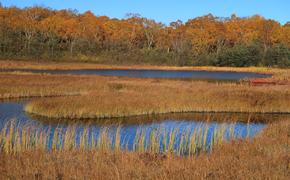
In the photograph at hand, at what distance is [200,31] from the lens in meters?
115

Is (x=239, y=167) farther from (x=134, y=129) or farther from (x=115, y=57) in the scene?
(x=115, y=57)

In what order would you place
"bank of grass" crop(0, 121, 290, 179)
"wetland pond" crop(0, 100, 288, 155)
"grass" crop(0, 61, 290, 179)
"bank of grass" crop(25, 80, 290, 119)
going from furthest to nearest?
"bank of grass" crop(25, 80, 290, 119), "wetland pond" crop(0, 100, 288, 155), "grass" crop(0, 61, 290, 179), "bank of grass" crop(0, 121, 290, 179)

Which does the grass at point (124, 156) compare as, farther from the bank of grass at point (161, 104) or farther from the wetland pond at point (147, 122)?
the wetland pond at point (147, 122)

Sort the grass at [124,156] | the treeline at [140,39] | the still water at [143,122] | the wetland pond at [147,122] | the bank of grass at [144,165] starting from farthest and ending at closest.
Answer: the treeline at [140,39]
the still water at [143,122]
the wetland pond at [147,122]
the grass at [124,156]
the bank of grass at [144,165]

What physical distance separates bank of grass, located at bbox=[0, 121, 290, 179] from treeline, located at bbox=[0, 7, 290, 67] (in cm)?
8136

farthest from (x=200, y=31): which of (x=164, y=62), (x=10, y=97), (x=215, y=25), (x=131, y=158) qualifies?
(x=131, y=158)

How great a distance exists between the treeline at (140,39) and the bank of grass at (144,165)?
Result: 81.4m

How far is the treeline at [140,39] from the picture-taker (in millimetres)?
93188

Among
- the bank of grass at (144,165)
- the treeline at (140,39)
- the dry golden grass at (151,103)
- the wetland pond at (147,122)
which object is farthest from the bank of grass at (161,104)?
the treeline at (140,39)

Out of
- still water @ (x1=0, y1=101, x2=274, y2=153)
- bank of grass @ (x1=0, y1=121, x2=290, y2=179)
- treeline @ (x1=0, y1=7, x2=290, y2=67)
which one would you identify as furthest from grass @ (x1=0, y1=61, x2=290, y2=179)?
treeline @ (x1=0, y1=7, x2=290, y2=67)

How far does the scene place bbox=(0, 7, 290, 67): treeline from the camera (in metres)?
93.2

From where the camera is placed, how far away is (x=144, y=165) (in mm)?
10164

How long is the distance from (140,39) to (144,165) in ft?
381

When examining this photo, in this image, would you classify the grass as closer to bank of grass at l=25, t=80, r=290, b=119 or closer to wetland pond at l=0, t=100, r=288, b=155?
bank of grass at l=25, t=80, r=290, b=119
